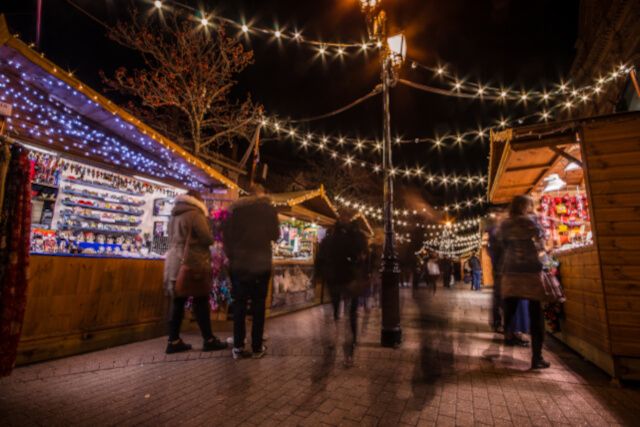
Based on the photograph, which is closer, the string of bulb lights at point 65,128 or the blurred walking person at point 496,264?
the string of bulb lights at point 65,128

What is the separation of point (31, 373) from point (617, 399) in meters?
5.75

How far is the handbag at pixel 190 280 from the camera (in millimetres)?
3984

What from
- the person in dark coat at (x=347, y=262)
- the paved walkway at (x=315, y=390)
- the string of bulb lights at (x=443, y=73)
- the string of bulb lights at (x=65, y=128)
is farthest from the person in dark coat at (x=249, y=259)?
the string of bulb lights at (x=443, y=73)

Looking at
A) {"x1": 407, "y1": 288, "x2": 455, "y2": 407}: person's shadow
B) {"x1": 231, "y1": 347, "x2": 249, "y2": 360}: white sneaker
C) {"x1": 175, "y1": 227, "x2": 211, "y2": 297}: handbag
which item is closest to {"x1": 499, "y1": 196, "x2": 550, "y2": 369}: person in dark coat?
{"x1": 407, "y1": 288, "x2": 455, "y2": 407}: person's shadow

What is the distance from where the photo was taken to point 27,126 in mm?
4141

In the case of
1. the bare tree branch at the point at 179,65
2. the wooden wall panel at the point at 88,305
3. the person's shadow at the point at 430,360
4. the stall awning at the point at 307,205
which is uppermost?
the bare tree branch at the point at 179,65

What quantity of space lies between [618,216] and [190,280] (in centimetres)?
511

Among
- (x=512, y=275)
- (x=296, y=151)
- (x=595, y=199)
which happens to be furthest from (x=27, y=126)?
(x=296, y=151)

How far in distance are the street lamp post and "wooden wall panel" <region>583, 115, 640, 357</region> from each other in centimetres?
236

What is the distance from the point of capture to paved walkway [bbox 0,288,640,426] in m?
2.33

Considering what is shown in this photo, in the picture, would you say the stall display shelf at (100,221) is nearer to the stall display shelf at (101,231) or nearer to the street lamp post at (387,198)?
the stall display shelf at (101,231)

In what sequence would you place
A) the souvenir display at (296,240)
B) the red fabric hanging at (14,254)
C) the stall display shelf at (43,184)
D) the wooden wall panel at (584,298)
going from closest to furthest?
the red fabric hanging at (14,254)
the wooden wall panel at (584,298)
the stall display shelf at (43,184)
the souvenir display at (296,240)

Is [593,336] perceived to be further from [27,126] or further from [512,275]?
[27,126]

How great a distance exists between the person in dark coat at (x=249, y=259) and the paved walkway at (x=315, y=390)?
353 mm
